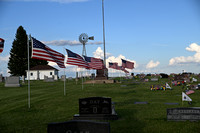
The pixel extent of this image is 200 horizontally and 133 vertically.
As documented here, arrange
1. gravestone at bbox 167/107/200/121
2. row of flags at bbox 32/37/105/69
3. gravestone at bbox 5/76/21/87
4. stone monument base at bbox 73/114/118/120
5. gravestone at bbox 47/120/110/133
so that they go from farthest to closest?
gravestone at bbox 5/76/21/87
row of flags at bbox 32/37/105/69
stone monument base at bbox 73/114/118/120
gravestone at bbox 167/107/200/121
gravestone at bbox 47/120/110/133

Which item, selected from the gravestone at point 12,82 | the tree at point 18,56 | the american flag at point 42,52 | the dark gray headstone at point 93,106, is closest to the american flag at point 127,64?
the gravestone at point 12,82

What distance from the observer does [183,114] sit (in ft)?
36.1

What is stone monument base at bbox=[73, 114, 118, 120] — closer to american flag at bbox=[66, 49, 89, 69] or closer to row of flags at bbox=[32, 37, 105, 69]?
row of flags at bbox=[32, 37, 105, 69]

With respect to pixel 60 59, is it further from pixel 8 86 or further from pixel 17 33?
pixel 17 33

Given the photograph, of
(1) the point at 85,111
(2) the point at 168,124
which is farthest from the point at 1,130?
(2) the point at 168,124

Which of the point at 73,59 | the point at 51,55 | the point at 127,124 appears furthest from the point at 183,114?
the point at 73,59

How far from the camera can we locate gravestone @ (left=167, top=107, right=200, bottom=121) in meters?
Answer: 11.0

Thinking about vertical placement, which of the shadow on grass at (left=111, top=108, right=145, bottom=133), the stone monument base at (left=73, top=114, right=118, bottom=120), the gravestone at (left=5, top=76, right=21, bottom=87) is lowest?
the shadow on grass at (left=111, top=108, right=145, bottom=133)

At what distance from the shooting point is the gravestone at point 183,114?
36.0 feet

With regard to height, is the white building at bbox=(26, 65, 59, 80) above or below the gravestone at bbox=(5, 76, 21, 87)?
above

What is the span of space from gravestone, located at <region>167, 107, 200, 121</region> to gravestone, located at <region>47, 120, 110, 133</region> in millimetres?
5886

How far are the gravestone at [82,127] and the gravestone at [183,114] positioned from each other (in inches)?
232

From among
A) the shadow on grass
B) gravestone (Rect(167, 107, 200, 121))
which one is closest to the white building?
the shadow on grass

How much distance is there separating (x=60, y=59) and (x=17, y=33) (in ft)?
223
